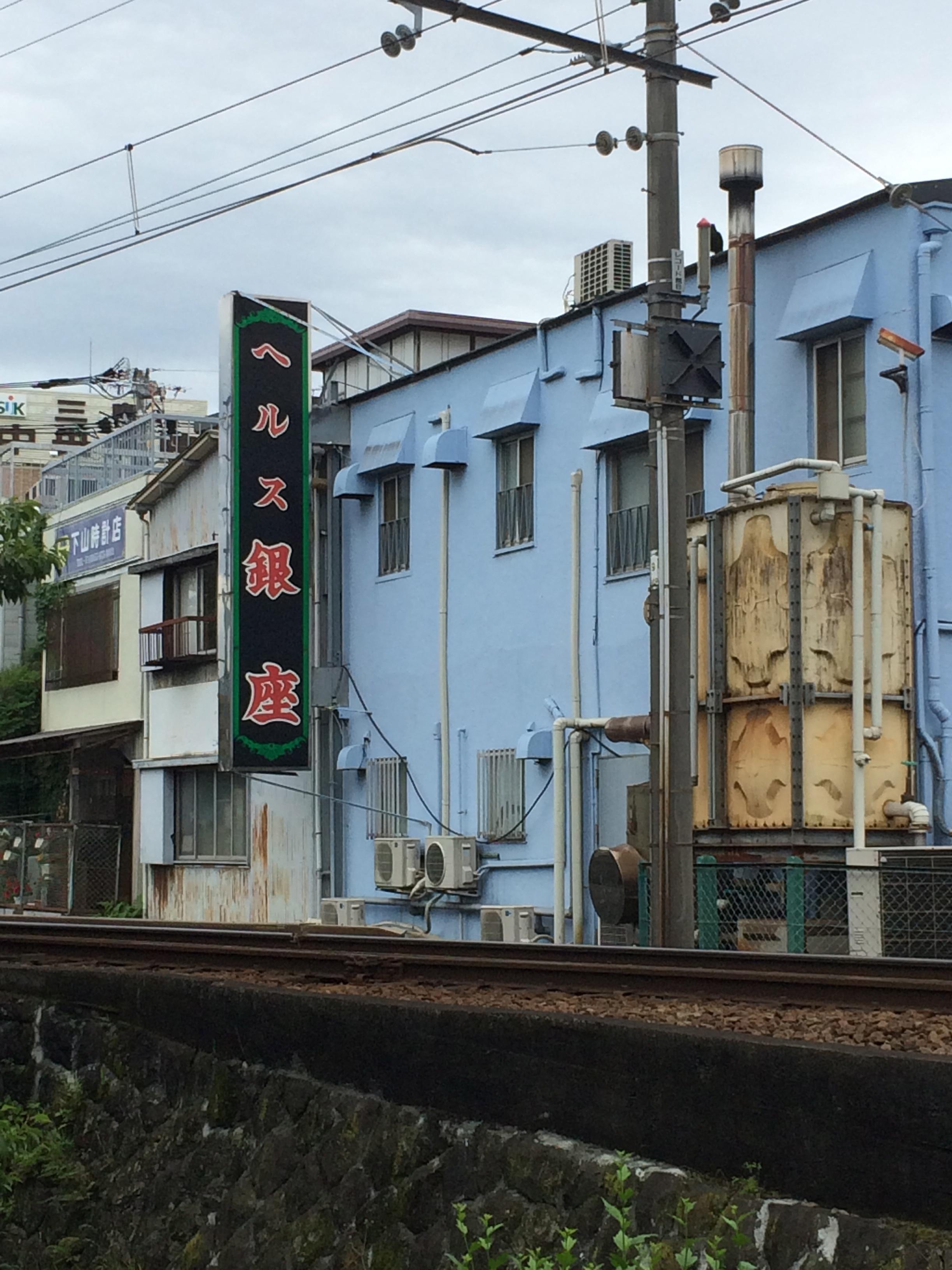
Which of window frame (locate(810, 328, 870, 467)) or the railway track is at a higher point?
window frame (locate(810, 328, 870, 467))

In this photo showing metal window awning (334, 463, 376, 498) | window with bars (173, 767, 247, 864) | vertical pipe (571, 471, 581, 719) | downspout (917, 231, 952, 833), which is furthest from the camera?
window with bars (173, 767, 247, 864)

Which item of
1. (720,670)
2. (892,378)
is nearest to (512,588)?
(720,670)

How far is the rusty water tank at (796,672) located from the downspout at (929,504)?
0.18m

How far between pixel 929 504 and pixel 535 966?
27.1 ft

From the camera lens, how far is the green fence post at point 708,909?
604 inches

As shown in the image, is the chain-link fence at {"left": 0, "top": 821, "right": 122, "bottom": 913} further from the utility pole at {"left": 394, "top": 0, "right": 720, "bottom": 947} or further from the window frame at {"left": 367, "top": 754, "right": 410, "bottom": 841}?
the utility pole at {"left": 394, "top": 0, "right": 720, "bottom": 947}

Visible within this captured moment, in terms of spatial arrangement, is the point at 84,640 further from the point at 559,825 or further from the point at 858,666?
the point at 858,666

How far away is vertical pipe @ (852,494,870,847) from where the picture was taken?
15609 mm

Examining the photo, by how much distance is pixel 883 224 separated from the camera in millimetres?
16594

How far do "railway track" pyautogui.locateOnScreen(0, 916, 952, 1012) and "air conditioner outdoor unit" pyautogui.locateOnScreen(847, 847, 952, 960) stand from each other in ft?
12.4

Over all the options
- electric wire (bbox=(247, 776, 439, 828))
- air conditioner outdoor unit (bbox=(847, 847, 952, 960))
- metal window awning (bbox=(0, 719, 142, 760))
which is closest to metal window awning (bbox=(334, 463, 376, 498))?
electric wire (bbox=(247, 776, 439, 828))

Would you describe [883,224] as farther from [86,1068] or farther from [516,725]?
[86,1068]

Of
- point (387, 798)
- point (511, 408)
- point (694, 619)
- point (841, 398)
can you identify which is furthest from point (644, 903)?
point (387, 798)

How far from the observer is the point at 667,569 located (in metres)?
14.3
